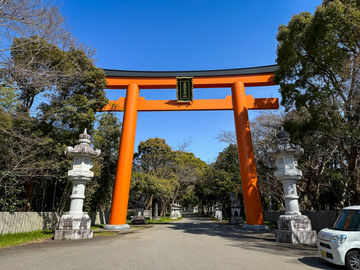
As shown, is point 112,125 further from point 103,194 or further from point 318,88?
point 318,88

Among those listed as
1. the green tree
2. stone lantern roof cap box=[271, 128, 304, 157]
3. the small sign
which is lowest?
stone lantern roof cap box=[271, 128, 304, 157]

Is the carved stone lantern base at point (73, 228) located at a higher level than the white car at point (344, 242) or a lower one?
lower

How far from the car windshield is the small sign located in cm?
1023

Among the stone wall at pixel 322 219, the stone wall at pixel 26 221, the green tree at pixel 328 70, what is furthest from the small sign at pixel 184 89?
the stone wall at pixel 26 221

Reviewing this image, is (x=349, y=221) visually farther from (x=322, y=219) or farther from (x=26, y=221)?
(x=26, y=221)

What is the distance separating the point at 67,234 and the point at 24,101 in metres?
7.04

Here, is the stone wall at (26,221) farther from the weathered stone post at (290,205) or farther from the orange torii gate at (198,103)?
the weathered stone post at (290,205)

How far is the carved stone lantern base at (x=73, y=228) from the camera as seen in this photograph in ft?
25.5

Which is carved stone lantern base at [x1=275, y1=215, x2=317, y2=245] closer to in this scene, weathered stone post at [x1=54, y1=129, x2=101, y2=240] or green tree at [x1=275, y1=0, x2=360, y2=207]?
green tree at [x1=275, y1=0, x2=360, y2=207]

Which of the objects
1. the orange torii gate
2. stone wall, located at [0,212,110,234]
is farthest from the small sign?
stone wall, located at [0,212,110,234]

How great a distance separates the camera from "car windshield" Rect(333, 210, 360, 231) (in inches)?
172

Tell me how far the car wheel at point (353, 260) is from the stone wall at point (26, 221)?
435 inches

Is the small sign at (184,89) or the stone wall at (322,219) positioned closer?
the stone wall at (322,219)

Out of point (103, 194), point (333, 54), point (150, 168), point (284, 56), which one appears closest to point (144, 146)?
point (150, 168)
